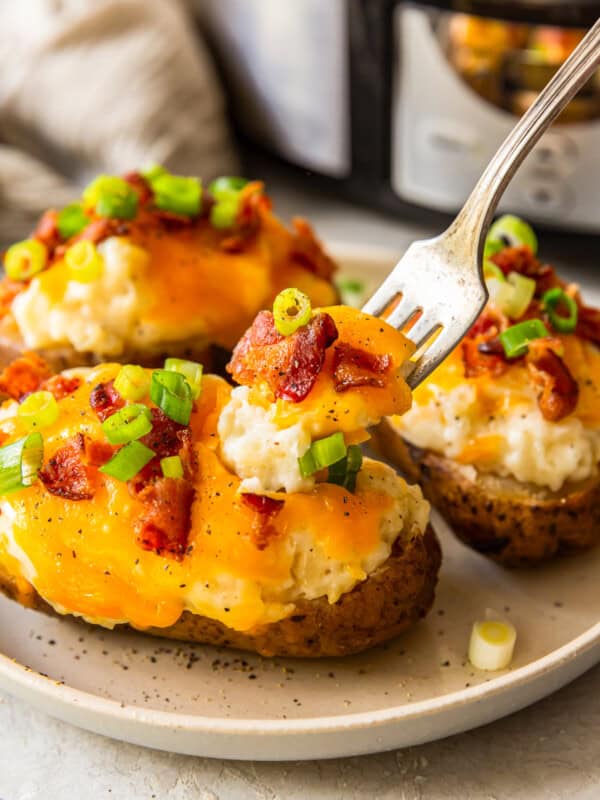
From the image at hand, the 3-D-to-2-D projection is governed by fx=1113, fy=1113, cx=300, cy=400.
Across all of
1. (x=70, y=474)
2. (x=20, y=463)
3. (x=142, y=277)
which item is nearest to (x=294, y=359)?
(x=70, y=474)

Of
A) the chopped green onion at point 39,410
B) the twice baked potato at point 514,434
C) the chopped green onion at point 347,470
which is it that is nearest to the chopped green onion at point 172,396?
the chopped green onion at point 39,410

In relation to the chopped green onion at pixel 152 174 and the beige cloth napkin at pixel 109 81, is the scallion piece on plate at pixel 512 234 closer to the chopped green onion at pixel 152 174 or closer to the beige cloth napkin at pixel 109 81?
the chopped green onion at pixel 152 174

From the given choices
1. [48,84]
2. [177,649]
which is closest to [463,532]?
[177,649]

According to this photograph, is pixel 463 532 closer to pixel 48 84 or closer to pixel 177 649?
pixel 177 649

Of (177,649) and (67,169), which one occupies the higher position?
(177,649)

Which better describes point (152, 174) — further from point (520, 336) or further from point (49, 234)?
point (520, 336)
